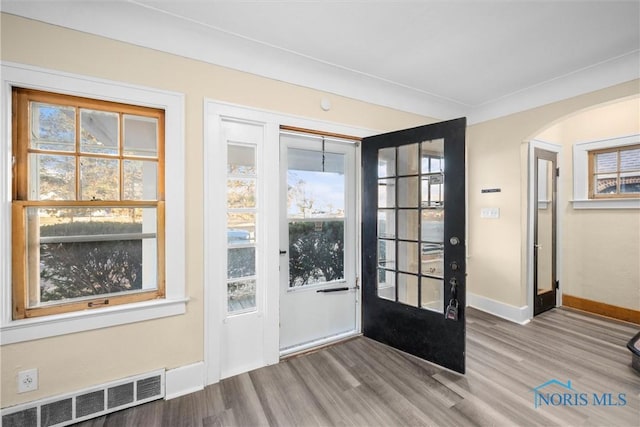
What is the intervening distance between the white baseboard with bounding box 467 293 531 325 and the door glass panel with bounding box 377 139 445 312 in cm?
160

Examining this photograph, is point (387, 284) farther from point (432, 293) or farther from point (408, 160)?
point (408, 160)

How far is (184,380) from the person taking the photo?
76.5 inches

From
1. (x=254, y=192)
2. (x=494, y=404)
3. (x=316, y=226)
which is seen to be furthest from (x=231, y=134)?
(x=494, y=404)

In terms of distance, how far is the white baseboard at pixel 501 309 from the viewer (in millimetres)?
3156

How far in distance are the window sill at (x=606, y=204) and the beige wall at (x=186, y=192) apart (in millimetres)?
3960

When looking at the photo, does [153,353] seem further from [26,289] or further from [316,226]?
[316,226]

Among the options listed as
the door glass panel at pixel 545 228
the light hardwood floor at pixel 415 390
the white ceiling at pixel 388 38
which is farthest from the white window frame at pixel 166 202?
the door glass panel at pixel 545 228

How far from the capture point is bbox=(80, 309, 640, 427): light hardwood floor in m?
1.70

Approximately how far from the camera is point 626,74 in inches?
92.0

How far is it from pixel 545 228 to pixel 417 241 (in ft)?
7.73

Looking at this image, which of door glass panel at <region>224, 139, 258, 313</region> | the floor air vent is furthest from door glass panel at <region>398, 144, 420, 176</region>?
the floor air vent

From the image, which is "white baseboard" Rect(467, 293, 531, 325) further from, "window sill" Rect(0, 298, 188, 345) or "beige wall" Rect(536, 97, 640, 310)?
"window sill" Rect(0, 298, 188, 345)

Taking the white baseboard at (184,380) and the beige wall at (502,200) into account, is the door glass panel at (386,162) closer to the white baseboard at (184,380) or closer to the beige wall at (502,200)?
the beige wall at (502,200)

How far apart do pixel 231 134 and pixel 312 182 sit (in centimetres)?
90
